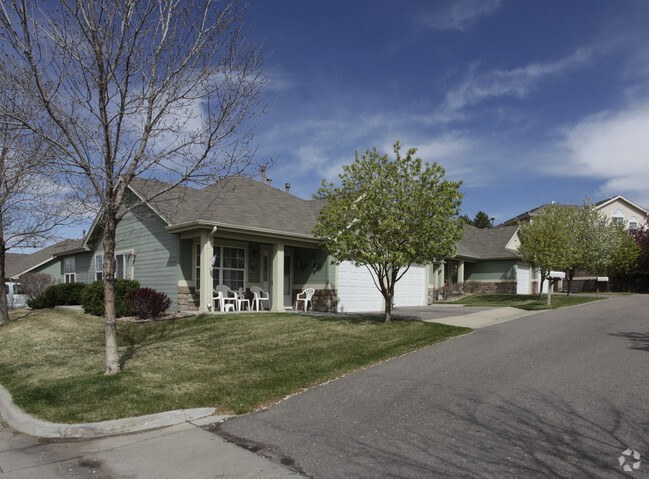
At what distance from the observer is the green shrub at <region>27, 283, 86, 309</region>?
21.1 metres

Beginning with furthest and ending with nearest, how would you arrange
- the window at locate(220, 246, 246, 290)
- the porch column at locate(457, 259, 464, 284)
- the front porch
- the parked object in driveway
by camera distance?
1. the porch column at locate(457, 259, 464, 284)
2. the parked object in driveway
3. the window at locate(220, 246, 246, 290)
4. the front porch

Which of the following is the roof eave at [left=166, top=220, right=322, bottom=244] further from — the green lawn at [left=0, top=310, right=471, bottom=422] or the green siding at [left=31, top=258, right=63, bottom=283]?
the green siding at [left=31, top=258, right=63, bottom=283]

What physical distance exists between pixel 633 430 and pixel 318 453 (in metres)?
3.42

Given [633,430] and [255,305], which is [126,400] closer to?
[633,430]

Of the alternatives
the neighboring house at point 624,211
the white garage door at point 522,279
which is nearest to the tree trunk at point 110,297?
the white garage door at point 522,279

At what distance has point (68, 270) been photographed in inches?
1032

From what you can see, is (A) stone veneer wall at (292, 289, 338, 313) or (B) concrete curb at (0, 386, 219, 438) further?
(A) stone veneer wall at (292, 289, 338, 313)

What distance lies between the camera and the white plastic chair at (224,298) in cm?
1612

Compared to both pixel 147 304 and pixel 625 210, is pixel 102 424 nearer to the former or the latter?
pixel 147 304

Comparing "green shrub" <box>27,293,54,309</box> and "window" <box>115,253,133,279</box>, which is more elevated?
"window" <box>115,253,133,279</box>

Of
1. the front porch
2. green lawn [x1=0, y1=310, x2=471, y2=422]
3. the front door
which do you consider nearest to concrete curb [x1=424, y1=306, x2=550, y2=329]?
green lawn [x1=0, y1=310, x2=471, y2=422]

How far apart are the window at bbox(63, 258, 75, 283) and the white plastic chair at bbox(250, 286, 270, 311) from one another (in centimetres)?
1332

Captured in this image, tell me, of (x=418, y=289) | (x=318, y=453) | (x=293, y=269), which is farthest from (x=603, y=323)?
(x=318, y=453)

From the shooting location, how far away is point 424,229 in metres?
12.4
